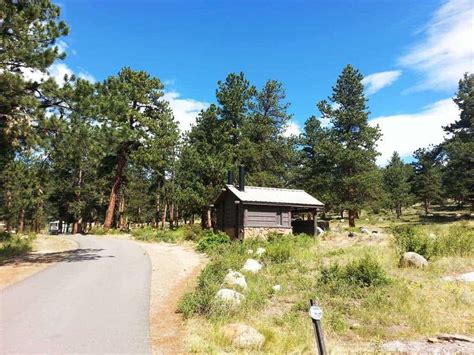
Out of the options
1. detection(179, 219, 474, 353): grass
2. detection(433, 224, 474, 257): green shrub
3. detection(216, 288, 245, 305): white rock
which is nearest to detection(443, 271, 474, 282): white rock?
detection(179, 219, 474, 353): grass

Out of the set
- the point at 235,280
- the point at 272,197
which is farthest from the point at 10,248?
the point at 272,197

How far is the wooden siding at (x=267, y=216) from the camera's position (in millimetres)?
28009

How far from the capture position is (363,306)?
32.4 feet

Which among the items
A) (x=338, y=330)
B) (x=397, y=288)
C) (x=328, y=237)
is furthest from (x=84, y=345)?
(x=328, y=237)

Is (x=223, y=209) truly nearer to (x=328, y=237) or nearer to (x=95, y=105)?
(x=328, y=237)

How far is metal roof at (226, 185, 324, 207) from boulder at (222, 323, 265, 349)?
1952 centimetres

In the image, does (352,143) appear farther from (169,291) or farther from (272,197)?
(169,291)

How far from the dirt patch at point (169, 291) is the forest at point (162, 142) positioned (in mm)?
6212

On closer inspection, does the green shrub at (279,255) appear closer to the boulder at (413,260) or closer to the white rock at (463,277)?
→ the boulder at (413,260)

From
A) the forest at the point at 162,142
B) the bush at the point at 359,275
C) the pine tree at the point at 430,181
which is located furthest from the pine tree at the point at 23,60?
the pine tree at the point at 430,181

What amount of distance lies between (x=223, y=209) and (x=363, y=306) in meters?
23.2

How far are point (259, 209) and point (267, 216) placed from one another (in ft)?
2.77

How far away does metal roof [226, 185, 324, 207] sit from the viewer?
92.2 ft

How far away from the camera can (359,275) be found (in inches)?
461
